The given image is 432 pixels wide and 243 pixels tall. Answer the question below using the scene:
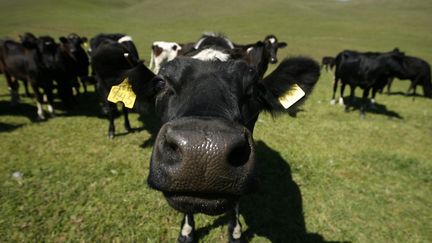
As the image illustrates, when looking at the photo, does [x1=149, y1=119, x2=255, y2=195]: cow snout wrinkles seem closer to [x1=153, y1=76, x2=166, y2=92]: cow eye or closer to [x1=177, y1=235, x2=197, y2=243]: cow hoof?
[x1=153, y1=76, x2=166, y2=92]: cow eye

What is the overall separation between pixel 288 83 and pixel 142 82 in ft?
6.59

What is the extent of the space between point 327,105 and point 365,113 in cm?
159

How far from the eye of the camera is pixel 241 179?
6.35 ft

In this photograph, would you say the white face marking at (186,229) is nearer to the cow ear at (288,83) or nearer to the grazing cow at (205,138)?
the grazing cow at (205,138)

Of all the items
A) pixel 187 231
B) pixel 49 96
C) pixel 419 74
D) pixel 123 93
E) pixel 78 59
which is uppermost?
pixel 123 93

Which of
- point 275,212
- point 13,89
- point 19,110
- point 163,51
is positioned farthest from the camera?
point 163,51

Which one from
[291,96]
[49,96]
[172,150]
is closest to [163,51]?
[49,96]

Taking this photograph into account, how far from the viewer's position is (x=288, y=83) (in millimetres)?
3654

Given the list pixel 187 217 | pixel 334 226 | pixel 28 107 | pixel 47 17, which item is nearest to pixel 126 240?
pixel 187 217

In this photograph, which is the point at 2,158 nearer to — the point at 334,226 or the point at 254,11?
the point at 334,226

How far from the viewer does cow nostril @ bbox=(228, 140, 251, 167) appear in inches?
74.2

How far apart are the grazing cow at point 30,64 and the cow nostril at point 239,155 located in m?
8.27

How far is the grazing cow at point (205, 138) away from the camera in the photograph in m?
1.82

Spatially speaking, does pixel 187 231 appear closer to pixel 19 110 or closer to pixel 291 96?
pixel 291 96
